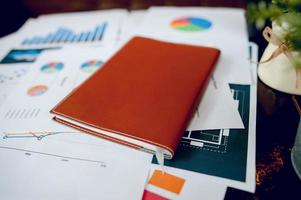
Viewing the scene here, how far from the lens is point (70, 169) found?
49cm

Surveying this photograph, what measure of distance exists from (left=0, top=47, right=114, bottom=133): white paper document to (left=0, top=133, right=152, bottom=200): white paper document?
0.04 metres

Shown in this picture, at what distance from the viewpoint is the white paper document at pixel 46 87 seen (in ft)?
1.90

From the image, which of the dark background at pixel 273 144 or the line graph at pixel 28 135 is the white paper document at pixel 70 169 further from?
the dark background at pixel 273 144

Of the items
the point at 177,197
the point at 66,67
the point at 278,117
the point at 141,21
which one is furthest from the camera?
the point at 141,21

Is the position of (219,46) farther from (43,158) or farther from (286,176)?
(43,158)

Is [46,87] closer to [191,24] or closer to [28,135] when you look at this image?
[28,135]

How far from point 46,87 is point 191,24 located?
1.37 ft

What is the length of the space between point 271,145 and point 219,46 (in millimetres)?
317

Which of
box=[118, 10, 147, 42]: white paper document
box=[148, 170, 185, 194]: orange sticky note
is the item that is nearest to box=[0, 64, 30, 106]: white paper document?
box=[118, 10, 147, 42]: white paper document

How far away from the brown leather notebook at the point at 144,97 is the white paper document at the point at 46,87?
62mm

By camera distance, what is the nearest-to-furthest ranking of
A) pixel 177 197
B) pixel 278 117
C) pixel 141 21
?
pixel 177 197 → pixel 278 117 → pixel 141 21

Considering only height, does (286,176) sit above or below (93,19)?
below

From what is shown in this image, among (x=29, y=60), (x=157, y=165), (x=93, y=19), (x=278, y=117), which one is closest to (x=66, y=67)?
(x=29, y=60)

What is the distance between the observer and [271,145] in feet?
1.68
